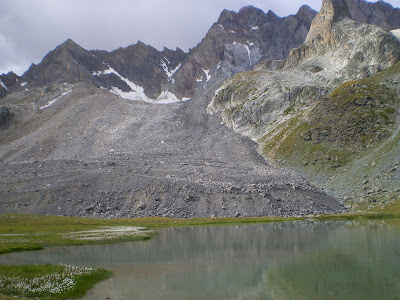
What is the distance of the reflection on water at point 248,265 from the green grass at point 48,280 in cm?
110

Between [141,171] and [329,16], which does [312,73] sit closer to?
[329,16]

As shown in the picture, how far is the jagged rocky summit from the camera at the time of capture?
83750 mm

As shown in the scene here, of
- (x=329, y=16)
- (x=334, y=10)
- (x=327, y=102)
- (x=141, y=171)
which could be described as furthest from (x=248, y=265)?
(x=334, y=10)

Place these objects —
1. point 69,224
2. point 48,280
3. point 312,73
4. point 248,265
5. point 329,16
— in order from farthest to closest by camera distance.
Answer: point 329,16 → point 312,73 → point 69,224 → point 248,265 → point 48,280

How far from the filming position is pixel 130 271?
95.6ft

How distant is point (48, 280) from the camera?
23.5m

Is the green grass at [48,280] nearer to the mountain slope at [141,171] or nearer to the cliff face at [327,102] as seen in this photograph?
the mountain slope at [141,171]

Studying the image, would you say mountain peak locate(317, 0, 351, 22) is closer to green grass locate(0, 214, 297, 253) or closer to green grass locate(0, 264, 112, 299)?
green grass locate(0, 214, 297, 253)

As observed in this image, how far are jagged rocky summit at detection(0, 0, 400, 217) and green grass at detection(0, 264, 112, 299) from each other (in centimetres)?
5424

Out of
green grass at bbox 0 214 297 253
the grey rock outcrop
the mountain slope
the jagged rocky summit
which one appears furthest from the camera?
the grey rock outcrop

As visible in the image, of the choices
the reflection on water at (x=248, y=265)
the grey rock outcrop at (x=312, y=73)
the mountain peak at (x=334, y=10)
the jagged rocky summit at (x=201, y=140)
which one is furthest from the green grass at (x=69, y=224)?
the mountain peak at (x=334, y=10)

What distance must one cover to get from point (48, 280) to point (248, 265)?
48.4 ft

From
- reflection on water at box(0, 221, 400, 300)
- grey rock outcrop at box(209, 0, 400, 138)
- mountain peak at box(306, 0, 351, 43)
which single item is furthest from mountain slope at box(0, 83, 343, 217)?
mountain peak at box(306, 0, 351, 43)

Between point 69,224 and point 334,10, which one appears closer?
point 69,224
